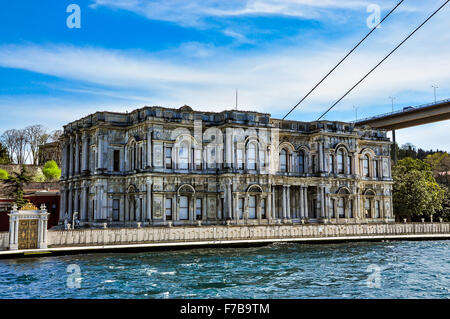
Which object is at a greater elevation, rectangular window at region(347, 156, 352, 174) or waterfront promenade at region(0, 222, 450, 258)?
rectangular window at region(347, 156, 352, 174)

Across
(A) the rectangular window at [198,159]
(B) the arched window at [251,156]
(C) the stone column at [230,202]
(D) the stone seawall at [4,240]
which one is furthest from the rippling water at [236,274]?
(B) the arched window at [251,156]

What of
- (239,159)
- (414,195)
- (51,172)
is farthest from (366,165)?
(51,172)

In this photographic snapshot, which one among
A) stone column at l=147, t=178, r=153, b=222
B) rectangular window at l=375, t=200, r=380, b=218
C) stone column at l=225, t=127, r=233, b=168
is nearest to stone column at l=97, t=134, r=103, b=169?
stone column at l=147, t=178, r=153, b=222

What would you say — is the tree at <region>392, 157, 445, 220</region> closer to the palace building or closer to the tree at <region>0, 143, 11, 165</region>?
the palace building

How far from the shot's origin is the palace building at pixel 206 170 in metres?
34.3

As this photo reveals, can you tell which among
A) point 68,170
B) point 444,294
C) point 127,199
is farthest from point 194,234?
point 68,170

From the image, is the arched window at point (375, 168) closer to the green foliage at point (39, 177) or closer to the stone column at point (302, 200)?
the stone column at point (302, 200)

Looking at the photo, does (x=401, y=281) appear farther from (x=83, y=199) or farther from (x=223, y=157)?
(x=83, y=199)

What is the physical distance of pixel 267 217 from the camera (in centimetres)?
3656

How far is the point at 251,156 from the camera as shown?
120 ft

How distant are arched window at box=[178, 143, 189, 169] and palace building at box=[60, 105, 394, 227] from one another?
0.07 metres

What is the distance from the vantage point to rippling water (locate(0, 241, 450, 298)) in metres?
15.3
